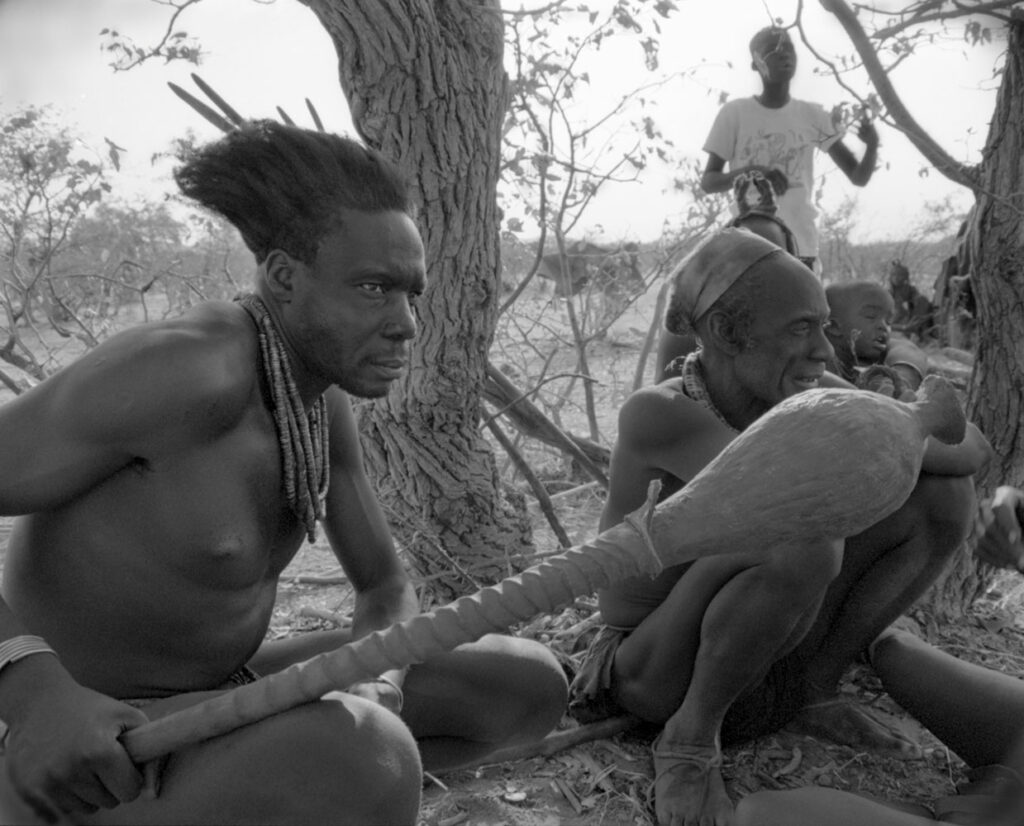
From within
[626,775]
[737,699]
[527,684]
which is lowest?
[626,775]

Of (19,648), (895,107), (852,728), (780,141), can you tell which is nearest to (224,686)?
(19,648)

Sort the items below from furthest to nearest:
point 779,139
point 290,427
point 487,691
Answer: point 779,139 < point 487,691 < point 290,427

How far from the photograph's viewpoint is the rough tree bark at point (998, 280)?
314 centimetres

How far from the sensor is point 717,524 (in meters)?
1.36

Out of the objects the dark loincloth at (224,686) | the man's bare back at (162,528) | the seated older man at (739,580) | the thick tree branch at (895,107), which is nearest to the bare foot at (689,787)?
Answer: the seated older man at (739,580)

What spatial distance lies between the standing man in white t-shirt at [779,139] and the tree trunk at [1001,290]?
108 cm

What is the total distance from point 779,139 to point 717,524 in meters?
3.42

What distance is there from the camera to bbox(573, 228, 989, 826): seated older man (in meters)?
2.27

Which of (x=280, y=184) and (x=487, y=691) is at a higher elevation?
(x=280, y=184)

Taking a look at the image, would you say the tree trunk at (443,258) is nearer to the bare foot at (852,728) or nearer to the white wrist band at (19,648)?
the bare foot at (852,728)

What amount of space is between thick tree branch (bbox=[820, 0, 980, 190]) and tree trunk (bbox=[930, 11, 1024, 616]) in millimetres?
78

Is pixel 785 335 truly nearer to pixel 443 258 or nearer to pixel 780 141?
pixel 443 258

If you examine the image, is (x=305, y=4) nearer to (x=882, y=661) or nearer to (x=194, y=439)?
(x=194, y=439)

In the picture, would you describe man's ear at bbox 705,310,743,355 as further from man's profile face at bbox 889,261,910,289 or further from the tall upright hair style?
man's profile face at bbox 889,261,910,289
